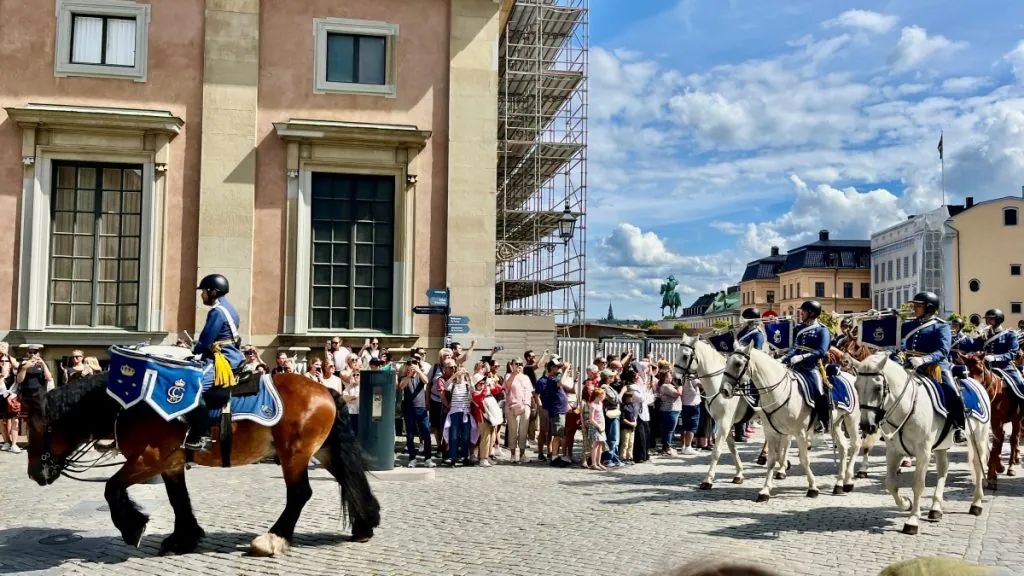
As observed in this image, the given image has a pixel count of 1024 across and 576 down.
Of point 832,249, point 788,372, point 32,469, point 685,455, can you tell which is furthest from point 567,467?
point 832,249

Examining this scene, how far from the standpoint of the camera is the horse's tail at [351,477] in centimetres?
848

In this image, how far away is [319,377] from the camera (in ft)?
52.1

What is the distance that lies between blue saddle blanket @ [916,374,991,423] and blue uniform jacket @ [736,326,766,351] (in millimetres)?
3036

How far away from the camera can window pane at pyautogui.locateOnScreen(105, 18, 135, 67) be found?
1922cm

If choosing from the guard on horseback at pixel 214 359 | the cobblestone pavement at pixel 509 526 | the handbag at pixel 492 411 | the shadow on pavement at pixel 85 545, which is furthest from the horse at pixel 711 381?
the guard on horseback at pixel 214 359

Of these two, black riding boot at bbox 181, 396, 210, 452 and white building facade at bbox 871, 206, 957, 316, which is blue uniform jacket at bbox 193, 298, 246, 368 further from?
white building facade at bbox 871, 206, 957, 316

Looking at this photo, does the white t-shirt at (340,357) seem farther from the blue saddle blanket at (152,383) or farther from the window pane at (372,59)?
the blue saddle blanket at (152,383)

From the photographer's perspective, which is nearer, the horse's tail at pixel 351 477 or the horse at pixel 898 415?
the horse's tail at pixel 351 477

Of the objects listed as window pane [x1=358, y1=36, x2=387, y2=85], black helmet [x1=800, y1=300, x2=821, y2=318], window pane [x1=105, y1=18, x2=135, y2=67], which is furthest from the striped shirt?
window pane [x1=105, y1=18, x2=135, y2=67]

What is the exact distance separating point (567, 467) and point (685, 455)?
10.4 ft

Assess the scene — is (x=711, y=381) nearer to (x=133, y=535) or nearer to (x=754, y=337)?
(x=754, y=337)

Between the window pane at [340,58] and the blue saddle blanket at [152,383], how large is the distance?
13564 mm

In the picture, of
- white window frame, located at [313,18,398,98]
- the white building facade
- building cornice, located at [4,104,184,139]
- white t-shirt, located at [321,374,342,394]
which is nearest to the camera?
white t-shirt, located at [321,374,342,394]

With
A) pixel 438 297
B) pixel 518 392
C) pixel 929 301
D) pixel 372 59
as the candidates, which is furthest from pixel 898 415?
pixel 372 59
